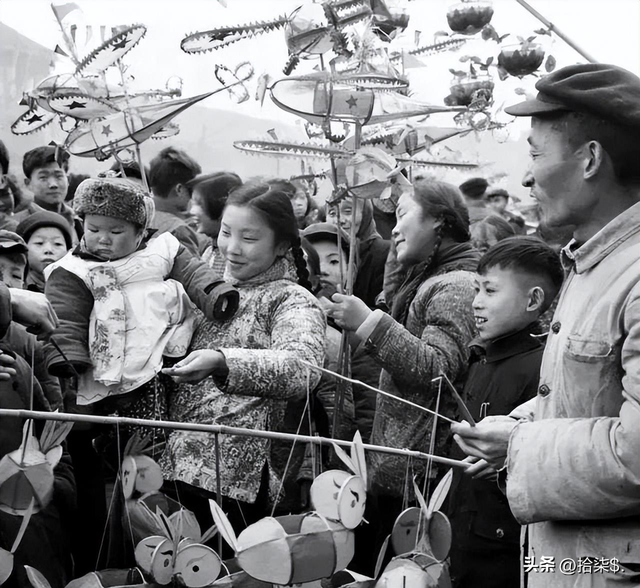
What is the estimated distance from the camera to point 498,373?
110 inches

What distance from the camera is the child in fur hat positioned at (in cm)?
268

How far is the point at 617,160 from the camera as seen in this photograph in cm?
170

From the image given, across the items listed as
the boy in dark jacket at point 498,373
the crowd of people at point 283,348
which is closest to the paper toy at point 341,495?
the crowd of people at point 283,348

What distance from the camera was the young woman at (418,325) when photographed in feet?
9.30

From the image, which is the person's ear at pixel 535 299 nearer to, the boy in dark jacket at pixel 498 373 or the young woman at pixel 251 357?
the boy in dark jacket at pixel 498 373

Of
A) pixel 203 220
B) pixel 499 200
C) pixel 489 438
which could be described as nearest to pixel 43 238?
pixel 203 220

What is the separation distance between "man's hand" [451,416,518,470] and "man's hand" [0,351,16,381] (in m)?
1.18

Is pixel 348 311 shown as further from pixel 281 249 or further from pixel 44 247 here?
pixel 44 247

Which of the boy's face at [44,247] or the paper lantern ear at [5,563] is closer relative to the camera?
the paper lantern ear at [5,563]

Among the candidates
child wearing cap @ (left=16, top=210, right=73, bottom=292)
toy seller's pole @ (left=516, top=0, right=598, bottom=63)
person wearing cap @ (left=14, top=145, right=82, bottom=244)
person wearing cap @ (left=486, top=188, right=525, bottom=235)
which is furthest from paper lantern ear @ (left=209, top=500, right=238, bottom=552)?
person wearing cap @ (left=486, top=188, right=525, bottom=235)

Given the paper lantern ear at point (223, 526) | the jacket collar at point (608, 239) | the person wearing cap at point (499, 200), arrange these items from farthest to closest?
the person wearing cap at point (499, 200), the paper lantern ear at point (223, 526), the jacket collar at point (608, 239)

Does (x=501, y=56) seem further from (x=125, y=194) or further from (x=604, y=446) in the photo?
(x=604, y=446)

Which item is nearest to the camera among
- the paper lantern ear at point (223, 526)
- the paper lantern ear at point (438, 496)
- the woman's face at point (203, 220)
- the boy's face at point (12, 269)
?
the paper lantern ear at point (223, 526)

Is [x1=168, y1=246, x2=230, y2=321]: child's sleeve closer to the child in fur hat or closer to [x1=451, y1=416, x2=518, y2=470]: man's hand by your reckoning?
the child in fur hat
